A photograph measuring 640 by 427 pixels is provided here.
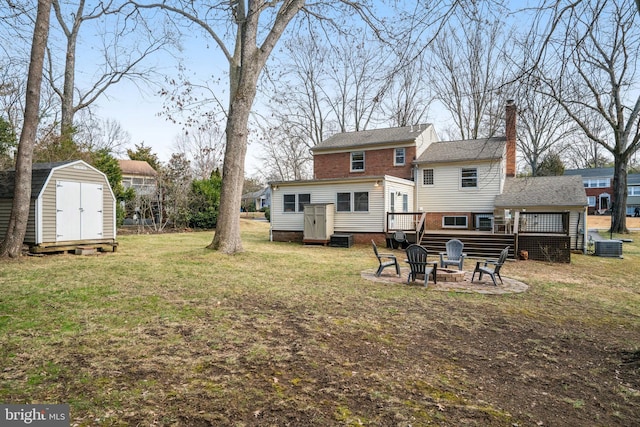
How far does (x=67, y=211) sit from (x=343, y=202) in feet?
37.4

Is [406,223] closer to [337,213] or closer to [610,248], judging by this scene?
[337,213]

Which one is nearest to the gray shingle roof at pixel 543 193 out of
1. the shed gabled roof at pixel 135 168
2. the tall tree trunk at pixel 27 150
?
the tall tree trunk at pixel 27 150

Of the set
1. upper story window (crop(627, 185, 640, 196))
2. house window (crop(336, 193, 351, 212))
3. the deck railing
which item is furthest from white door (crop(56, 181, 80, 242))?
upper story window (crop(627, 185, 640, 196))

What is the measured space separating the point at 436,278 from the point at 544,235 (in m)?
8.11

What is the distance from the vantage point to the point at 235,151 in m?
12.2

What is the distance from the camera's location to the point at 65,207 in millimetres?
11781

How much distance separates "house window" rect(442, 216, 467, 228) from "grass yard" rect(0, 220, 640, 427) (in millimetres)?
13409

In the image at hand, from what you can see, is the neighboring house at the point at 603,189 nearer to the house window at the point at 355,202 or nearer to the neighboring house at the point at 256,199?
the house window at the point at 355,202

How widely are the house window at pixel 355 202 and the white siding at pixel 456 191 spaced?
5596 millimetres

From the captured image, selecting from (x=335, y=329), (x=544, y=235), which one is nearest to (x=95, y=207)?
(x=335, y=329)

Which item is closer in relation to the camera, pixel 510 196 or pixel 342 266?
pixel 342 266

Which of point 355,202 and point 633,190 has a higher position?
point 633,190

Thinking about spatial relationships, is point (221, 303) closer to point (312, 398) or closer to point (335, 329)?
point (335, 329)

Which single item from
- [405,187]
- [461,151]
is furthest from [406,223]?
[461,151]
